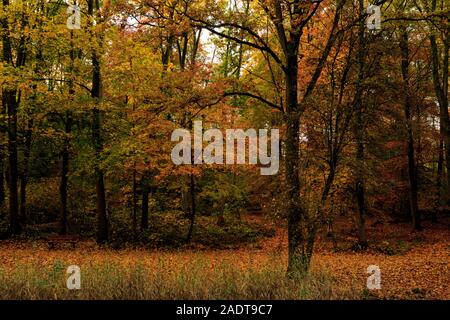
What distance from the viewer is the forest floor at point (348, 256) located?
341 inches

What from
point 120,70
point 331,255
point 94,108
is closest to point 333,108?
point 331,255

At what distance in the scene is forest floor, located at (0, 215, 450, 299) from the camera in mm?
8664

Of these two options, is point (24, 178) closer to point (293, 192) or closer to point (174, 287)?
point (293, 192)

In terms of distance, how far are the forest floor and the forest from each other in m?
0.12

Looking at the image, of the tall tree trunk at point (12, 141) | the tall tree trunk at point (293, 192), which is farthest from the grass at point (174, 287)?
the tall tree trunk at point (12, 141)

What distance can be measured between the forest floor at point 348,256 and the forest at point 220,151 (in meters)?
0.12

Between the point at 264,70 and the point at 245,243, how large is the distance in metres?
A: 11.2

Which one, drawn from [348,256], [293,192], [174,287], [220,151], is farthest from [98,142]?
[174,287]

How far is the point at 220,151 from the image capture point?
1599 centimetres

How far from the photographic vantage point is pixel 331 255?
1511cm

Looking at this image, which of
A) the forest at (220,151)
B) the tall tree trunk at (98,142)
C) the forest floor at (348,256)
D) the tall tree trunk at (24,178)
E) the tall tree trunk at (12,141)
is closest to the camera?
the forest at (220,151)

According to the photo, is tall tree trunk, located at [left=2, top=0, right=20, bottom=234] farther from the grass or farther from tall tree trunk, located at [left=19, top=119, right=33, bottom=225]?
the grass

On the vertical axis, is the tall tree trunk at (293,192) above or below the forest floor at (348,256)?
above

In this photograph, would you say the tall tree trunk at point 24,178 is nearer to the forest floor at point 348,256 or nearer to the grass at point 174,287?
the forest floor at point 348,256
